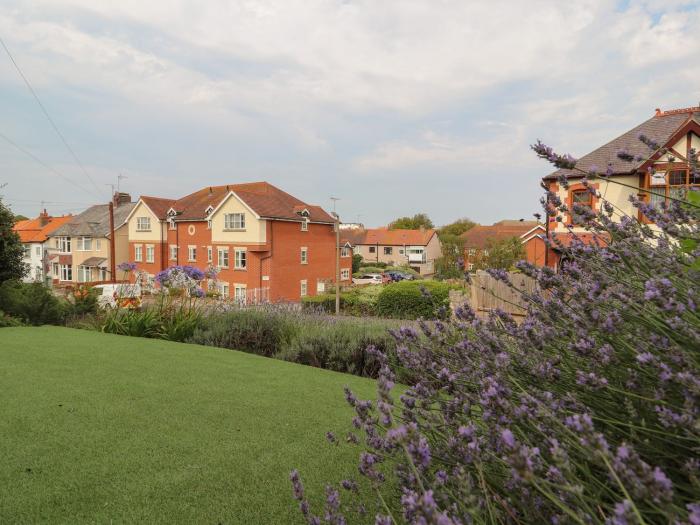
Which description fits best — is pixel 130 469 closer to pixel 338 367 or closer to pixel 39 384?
pixel 39 384

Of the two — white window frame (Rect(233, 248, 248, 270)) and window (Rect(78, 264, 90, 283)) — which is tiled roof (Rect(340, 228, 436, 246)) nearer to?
window (Rect(78, 264, 90, 283))

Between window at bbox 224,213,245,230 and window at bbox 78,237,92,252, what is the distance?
20813 mm

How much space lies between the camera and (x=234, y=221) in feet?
118

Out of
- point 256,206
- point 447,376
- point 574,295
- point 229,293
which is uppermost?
point 256,206

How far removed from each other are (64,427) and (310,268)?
3444 cm

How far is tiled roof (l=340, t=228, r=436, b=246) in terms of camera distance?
2931 inches

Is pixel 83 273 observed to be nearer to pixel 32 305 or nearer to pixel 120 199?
pixel 120 199

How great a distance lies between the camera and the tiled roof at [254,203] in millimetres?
35625

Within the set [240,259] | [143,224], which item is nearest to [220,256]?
[240,259]

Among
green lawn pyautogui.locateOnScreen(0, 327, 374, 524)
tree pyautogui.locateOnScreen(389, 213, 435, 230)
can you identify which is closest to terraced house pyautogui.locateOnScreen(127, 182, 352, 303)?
green lawn pyautogui.locateOnScreen(0, 327, 374, 524)

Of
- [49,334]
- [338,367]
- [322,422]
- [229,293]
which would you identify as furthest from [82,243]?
[322,422]

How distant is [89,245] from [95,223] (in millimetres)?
2483

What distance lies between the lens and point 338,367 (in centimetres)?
834

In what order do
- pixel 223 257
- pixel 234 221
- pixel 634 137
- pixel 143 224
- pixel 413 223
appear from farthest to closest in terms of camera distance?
1. pixel 413 223
2. pixel 143 224
3. pixel 223 257
4. pixel 234 221
5. pixel 634 137
